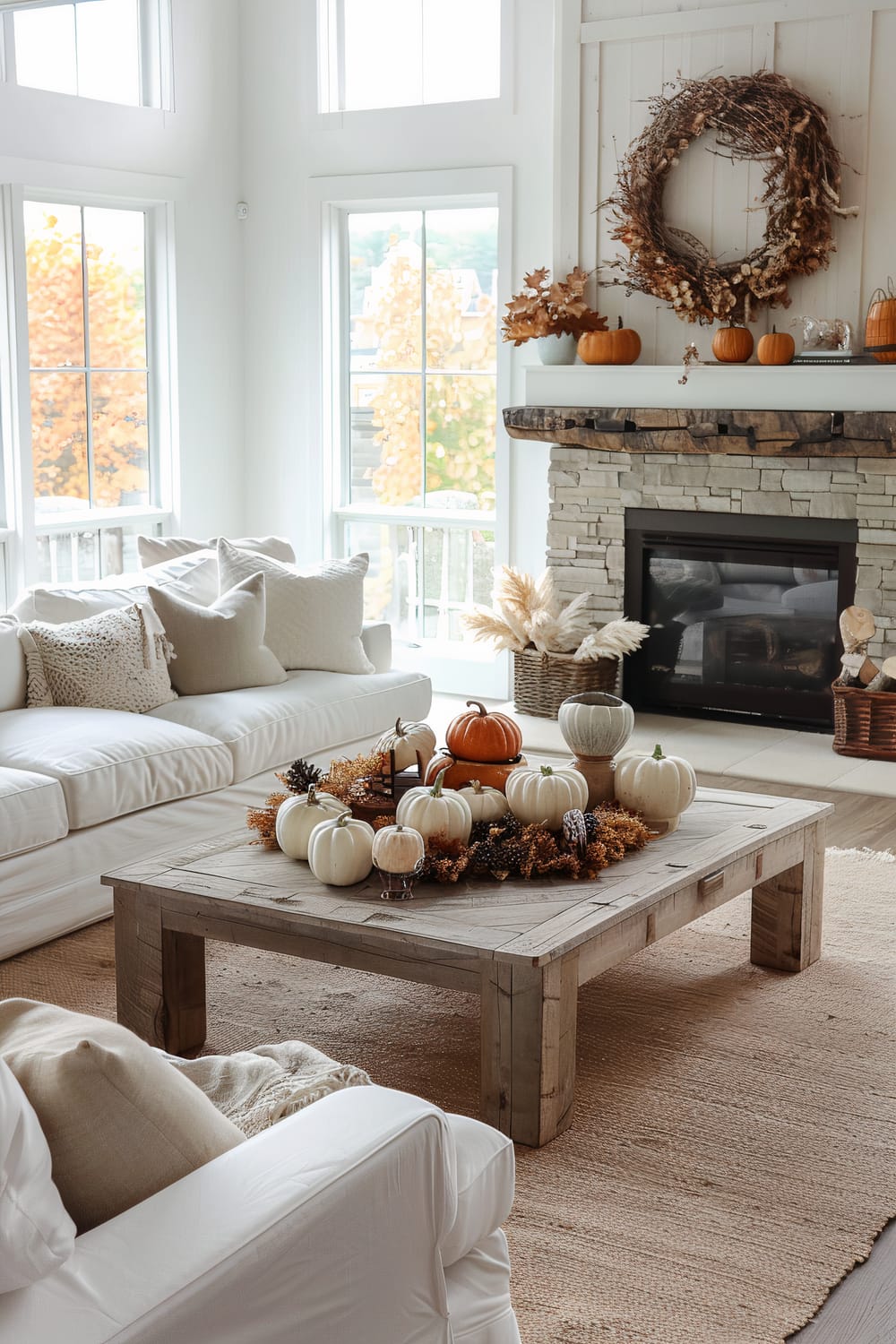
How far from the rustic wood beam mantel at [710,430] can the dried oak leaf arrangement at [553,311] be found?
0.31m

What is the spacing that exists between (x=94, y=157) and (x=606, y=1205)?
16.8ft

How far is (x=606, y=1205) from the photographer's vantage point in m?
2.38

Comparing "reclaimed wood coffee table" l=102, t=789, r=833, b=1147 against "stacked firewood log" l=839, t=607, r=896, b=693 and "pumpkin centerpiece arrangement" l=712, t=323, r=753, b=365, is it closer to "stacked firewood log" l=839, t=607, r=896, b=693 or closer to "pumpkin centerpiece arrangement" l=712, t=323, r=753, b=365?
"stacked firewood log" l=839, t=607, r=896, b=693

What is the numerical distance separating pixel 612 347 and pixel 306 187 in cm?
191

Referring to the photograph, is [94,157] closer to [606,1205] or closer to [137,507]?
[137,507]

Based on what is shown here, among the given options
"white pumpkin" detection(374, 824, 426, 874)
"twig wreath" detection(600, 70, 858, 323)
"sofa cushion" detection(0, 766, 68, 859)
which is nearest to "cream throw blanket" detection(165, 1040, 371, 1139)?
"white pumpkin" detection(374, 824, 426, 874)

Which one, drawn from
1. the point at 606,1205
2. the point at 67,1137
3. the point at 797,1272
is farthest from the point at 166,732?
the point at 67,1137

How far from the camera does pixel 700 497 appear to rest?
585 cm

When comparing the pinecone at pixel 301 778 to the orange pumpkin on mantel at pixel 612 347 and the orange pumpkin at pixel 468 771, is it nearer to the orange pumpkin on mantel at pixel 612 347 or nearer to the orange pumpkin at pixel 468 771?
the orange pumpkin at pixel 468 771

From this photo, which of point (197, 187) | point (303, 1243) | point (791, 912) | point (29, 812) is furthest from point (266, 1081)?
point (197, 187)

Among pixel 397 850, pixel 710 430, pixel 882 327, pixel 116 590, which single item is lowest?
pixel 397 850

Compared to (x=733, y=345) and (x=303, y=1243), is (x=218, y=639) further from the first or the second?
(x=303, y=1243)

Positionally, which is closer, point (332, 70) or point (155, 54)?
point (155, 54)

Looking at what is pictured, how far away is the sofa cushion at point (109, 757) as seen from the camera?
3.60m
